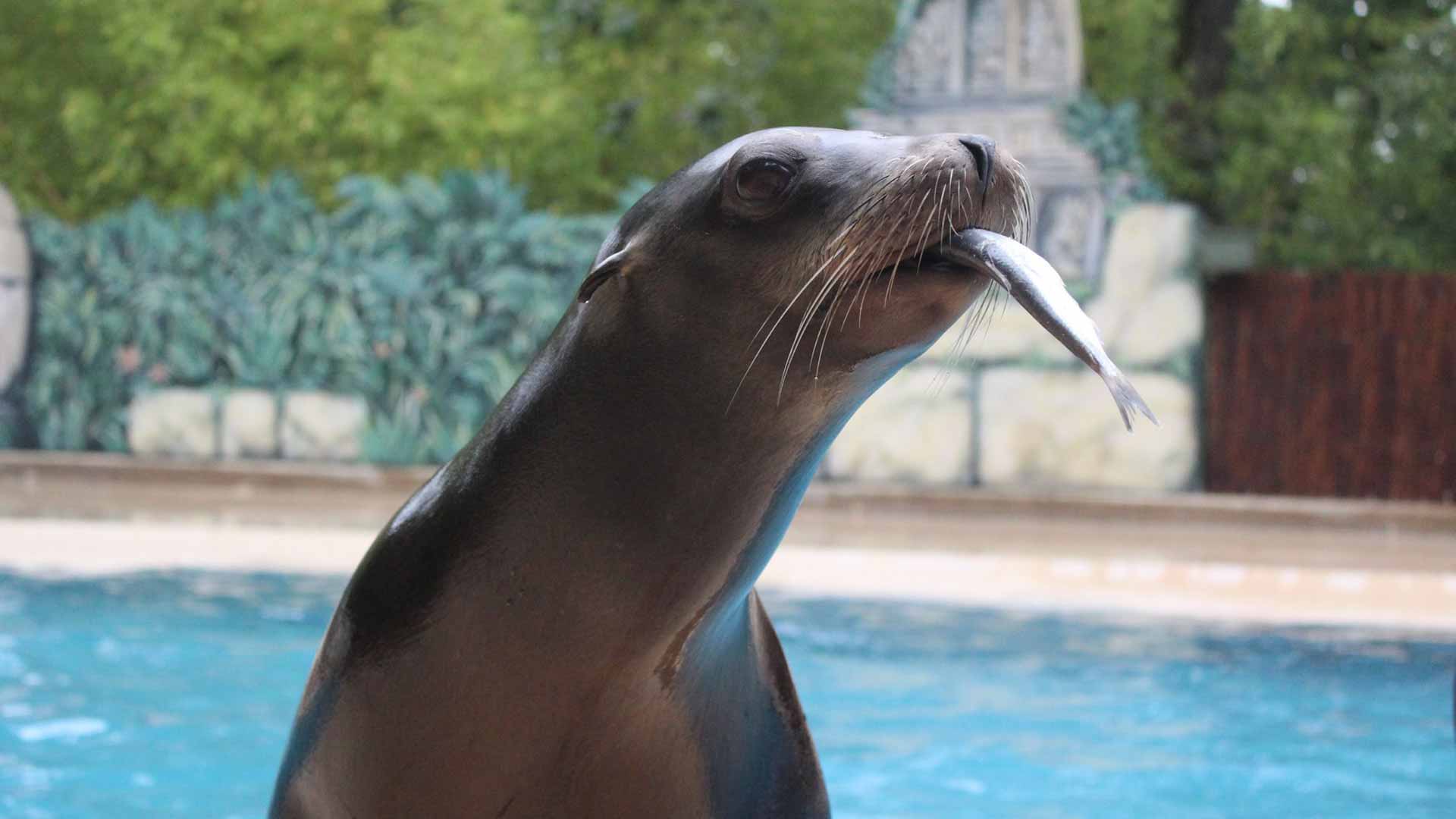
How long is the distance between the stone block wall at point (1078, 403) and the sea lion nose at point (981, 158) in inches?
377

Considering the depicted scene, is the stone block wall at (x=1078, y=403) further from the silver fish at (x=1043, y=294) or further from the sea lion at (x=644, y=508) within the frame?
the silver fish at (x=1043, y=294)

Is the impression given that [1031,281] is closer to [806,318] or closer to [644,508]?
[806,318]

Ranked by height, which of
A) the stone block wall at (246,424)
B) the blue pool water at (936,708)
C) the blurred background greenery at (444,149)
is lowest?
the stone block wall at (246,424)

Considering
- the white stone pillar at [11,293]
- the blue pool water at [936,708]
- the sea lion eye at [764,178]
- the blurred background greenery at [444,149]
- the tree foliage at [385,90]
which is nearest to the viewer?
the sea lion eye at [764,178]

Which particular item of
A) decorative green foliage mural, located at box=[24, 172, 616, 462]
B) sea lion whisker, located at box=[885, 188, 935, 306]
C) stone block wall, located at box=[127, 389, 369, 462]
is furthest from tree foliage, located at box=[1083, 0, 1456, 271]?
sea lion whisker, located at box=[885, 188, 935, 306]

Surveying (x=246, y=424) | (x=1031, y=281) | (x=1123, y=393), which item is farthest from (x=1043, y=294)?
(x=246, y=424)

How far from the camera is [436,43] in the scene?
656 inches

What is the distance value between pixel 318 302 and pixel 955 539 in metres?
5.72

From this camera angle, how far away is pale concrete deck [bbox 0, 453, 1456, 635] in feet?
26.6

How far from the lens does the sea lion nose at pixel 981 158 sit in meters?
1.41

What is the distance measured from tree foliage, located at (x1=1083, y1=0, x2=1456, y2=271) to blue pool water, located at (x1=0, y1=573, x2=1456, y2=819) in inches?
400

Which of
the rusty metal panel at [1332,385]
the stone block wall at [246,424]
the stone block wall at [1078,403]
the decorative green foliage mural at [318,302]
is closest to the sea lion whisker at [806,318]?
the stone block wall at [1078,403]

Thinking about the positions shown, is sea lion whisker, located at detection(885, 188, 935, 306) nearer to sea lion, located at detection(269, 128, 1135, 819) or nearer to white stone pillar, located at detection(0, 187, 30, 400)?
sea lion, located at detection(269, 128, 1135, 819)

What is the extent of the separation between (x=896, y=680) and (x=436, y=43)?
1218 centimetres
